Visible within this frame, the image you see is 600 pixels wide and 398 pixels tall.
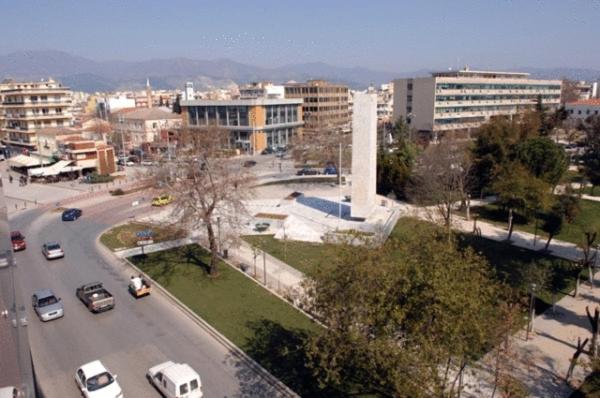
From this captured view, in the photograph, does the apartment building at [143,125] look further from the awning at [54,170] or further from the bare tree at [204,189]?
the bare tree at [204,189]

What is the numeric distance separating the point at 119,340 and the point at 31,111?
2077 inches

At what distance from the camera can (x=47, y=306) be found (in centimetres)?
1809

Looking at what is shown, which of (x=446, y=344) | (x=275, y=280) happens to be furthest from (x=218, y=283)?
(x=446, y=344)

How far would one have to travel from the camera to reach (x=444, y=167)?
32438 mm

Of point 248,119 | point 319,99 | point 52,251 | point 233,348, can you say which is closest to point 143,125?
point 248,119

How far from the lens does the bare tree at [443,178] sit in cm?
3048

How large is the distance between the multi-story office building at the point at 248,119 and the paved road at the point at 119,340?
40.7m

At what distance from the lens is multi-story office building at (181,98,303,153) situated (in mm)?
63719

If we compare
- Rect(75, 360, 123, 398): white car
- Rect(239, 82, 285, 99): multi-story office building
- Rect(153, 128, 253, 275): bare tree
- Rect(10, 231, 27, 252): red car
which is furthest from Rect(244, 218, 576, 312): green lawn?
Rect(239, 82, 285, 99): multi-story office building

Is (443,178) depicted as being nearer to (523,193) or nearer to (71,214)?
(523,193)

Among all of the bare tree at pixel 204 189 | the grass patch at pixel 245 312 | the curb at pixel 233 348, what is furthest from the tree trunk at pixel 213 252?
the curb at pixel 233 348

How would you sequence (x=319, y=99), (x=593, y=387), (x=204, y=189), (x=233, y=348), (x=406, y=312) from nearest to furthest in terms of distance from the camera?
(x=406, y=312) < (x=593, y=387) < (x=233, y=348) < (x=204, y=189) < (x=319, y=99)

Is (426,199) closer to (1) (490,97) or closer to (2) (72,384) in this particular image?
(2) (72,384)

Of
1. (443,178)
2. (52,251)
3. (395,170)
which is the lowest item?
(52,251)
